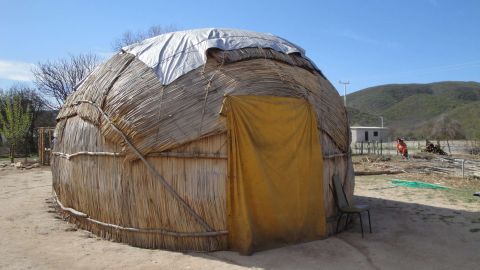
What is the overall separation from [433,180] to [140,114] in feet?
38.6

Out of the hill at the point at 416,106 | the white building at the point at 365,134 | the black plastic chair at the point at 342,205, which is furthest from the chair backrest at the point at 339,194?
the hill at the point at 416,106

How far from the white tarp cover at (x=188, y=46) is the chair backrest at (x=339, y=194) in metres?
2.27

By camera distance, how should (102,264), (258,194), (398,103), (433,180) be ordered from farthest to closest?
1. (398,103)
2. (433,180)
3. (258,194)
4. (102,264)

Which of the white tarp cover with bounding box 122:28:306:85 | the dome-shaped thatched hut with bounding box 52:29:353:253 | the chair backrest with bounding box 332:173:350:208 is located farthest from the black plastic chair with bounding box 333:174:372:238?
the white tarp cover with bounding box 122:28:306:85

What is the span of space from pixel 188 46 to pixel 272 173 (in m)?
2.38

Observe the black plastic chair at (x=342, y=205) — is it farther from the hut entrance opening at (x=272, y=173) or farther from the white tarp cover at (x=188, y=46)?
the white tarp cover at (x=188, y=46)

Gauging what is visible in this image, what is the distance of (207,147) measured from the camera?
5621 mm

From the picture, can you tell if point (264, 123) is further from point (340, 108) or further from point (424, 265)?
point (424, 265)

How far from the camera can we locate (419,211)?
337 inches

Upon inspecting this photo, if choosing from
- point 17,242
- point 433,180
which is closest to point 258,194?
point 17,242

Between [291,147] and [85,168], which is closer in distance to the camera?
[291,147]

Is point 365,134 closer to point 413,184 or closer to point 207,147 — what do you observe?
point 413,184

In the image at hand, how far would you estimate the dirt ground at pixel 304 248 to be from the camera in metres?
5.20

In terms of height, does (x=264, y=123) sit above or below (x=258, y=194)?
above
